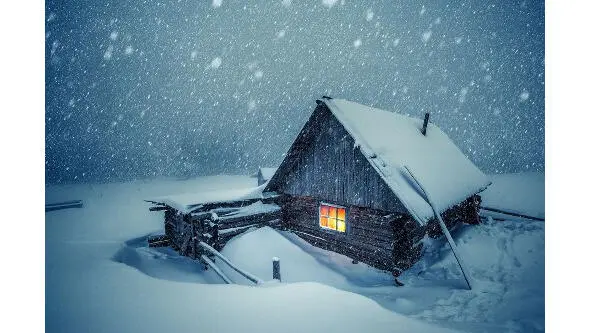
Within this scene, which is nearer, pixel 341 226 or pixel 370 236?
pixel 370 236

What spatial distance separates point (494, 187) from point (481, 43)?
38.6 feet

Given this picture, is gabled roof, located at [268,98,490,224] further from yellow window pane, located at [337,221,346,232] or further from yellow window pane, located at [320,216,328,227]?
yellow window pane, located at [337,221,346,232]

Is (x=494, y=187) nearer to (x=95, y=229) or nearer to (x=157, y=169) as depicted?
(x=95, y=229)

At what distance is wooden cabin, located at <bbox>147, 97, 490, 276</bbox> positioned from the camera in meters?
9.57

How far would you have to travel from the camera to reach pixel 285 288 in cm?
578

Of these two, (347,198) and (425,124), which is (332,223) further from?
(425,124)

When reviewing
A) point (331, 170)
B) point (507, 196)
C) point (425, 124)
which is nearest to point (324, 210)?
point (331, 170)

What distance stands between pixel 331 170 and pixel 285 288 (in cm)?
560

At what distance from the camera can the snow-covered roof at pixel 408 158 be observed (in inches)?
361

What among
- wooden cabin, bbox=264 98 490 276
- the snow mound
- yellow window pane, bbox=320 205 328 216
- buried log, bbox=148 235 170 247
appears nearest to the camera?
wooden cabin, bbox=264 98 490 276

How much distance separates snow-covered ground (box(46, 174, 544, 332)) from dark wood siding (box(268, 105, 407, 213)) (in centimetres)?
227

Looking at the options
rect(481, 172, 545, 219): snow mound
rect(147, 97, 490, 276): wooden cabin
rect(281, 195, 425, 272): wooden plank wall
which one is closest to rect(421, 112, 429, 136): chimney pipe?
rect(147, 97, 490, 276): wooden cabin

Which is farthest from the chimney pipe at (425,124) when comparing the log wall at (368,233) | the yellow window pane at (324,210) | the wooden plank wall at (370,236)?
the yellow window pane at (324,210)
